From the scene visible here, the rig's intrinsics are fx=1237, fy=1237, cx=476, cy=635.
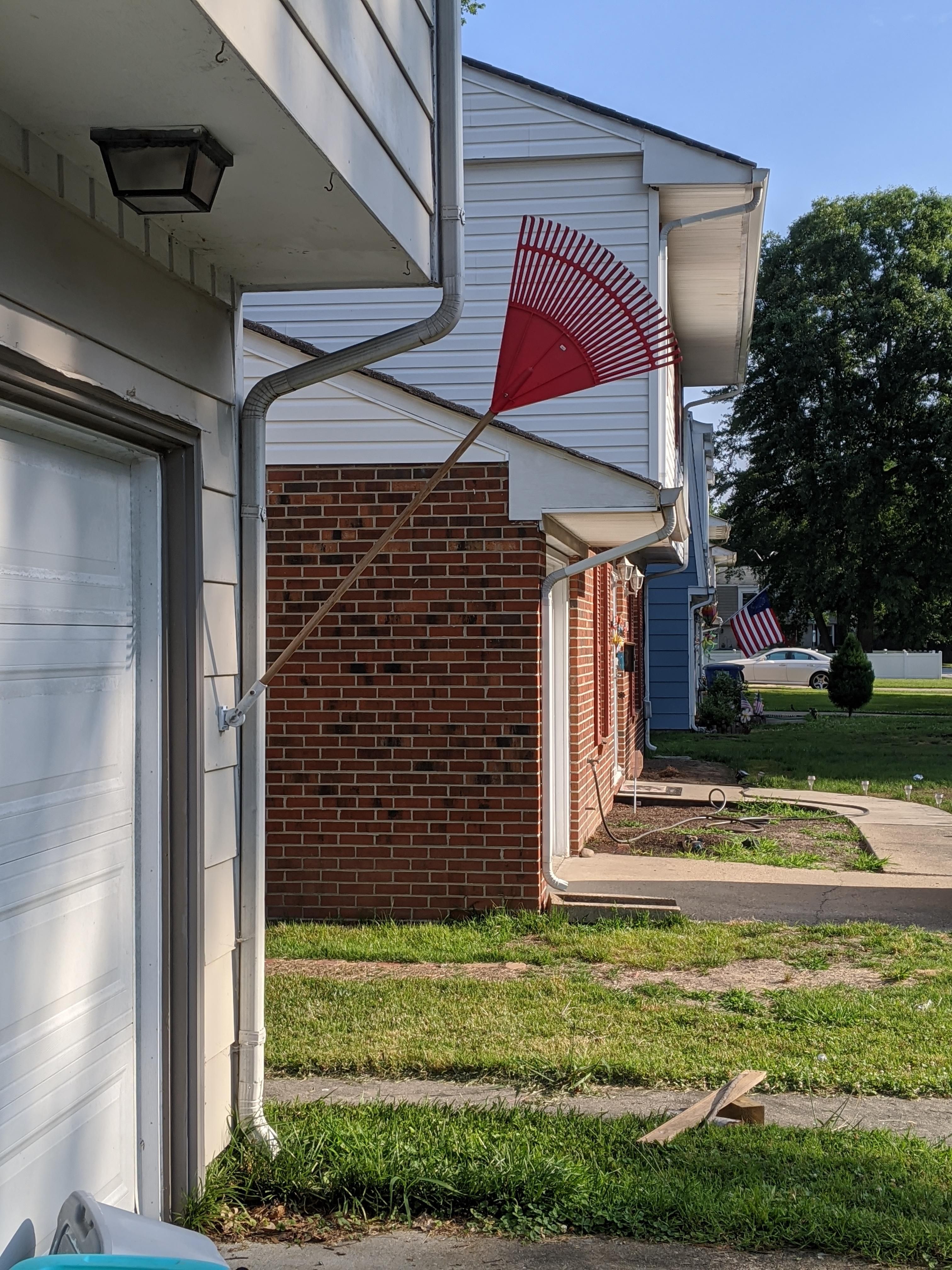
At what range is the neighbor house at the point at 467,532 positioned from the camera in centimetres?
785

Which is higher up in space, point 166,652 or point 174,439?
point 174,439

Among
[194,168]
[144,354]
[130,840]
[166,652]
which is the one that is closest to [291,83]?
[194,168]

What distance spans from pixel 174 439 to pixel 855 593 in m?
33.8

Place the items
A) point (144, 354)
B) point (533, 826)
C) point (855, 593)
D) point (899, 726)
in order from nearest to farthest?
point (144, 354)
point (533, 826)
point (899, 726)
point (855, 593)

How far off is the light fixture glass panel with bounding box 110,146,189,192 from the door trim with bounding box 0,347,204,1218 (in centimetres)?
77

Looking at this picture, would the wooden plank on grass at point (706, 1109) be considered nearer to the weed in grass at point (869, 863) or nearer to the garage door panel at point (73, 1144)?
the garage door panel at point (73, 1144)

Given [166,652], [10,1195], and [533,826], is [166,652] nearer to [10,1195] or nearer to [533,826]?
[10,1195]

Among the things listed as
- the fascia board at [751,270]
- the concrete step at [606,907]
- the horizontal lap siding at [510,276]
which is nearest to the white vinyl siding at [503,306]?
the horizontal lap siding at [510,276]

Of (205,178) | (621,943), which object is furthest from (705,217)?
(205,178)

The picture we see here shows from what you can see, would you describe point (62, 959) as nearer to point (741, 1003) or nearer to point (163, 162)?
point (163, 162)

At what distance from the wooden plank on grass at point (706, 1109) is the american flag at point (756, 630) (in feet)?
50.4

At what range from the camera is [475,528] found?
792 centimetres

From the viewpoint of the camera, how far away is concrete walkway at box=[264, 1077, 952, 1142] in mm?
4684

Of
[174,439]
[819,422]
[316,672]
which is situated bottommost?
[316,672]
